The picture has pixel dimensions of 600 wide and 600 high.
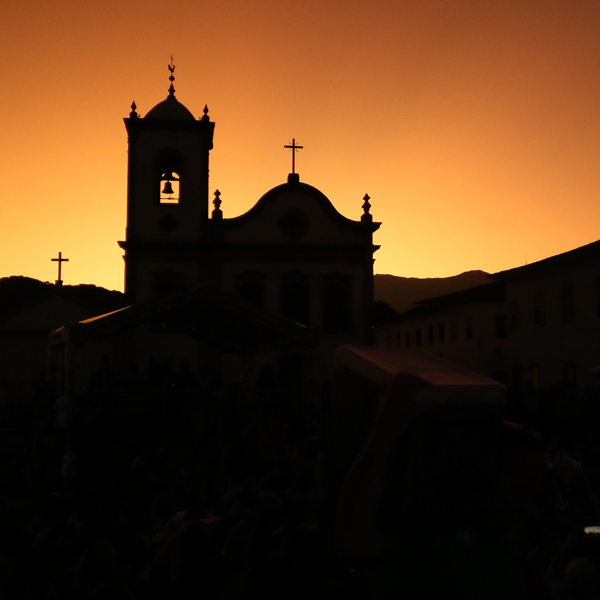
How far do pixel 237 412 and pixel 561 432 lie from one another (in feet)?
19.6

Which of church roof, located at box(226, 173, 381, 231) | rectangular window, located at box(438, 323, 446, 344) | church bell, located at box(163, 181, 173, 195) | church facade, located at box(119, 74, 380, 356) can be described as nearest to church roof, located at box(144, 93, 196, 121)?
church facade, located at box(119, 74, 380, 356)

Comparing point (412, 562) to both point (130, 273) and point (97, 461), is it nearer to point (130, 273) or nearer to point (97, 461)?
point (97, 461)

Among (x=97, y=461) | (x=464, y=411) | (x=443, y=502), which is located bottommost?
(x=97, y=461)

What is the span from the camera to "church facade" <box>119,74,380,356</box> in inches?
1149

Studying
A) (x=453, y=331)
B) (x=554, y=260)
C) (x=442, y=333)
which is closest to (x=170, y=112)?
(x=554, y=260)

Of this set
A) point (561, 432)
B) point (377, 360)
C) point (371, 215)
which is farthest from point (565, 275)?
point (377, 360)

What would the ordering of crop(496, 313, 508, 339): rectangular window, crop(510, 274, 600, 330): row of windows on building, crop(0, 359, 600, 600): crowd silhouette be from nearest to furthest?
crop(0, 359, 600, 600): crowd silhouette, crop(510, 274, 600, 330): row of windows on building, crop(496, 313, 508, 339): rectangular window

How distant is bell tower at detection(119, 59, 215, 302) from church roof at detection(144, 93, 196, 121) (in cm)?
16

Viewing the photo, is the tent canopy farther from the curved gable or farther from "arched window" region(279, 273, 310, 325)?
the curved gable

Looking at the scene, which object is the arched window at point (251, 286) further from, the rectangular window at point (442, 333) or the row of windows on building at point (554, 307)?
the rectangular window at point (442, 333)

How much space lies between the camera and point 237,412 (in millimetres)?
14516

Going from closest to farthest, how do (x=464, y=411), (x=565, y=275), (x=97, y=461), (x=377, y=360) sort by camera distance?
1. (x=464, y=411)
2. (x=377, y=360)
3. (x=97, y=461)
4. (x=565, y=275)

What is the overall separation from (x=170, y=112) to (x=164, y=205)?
3.81 meters

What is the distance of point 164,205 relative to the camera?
29.5 meters
